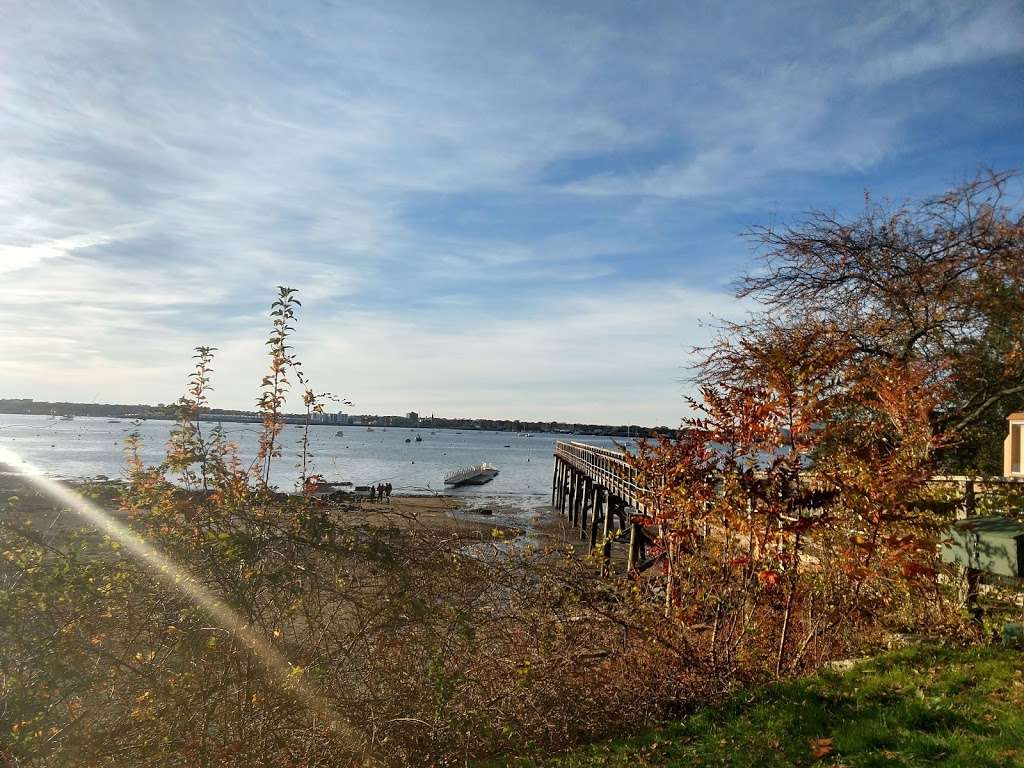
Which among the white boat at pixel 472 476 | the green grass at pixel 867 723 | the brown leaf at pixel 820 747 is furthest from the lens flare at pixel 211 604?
the white boat at pixel 472 476

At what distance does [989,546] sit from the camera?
5.97m

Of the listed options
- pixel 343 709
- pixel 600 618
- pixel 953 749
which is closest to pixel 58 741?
pixel 343 709

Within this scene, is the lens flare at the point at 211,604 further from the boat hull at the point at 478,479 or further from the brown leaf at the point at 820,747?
the boat hull at the point at 478,479

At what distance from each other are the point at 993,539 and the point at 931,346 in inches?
293

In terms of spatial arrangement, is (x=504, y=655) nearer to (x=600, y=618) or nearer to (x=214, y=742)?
(x=600, y=618)

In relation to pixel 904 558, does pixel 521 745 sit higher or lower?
lower

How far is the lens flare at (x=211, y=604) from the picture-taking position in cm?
480

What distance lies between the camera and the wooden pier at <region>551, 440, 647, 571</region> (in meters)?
16.8

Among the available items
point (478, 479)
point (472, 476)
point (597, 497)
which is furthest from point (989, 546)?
point (472, 476)

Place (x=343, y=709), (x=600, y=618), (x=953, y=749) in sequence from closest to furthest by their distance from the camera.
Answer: (x=953, y=749), (x=343, y=709), (x=600, y=618)

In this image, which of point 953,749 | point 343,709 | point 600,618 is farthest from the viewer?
point 600,618

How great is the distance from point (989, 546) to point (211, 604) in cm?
586

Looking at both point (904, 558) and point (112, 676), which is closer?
point (112, 676)

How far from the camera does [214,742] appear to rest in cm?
483
